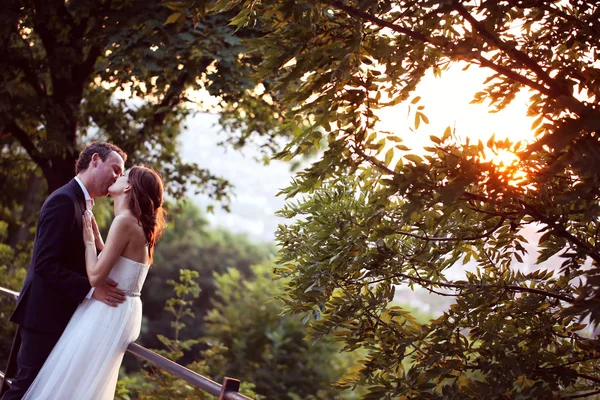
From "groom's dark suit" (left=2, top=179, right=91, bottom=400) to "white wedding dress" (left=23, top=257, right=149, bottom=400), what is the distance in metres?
0.09

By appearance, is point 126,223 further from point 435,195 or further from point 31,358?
point 435,195

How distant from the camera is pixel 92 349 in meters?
3.71

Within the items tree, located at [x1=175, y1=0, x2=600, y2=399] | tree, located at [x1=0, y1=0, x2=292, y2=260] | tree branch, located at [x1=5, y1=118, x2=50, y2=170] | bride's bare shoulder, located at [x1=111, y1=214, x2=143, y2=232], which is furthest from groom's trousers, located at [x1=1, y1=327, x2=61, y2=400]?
tree branch, located at [x1=5, y1=118, x2=50, y2=170]

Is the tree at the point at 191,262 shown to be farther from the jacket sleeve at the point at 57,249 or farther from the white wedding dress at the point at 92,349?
the jacket sleeve at the point at 57,249

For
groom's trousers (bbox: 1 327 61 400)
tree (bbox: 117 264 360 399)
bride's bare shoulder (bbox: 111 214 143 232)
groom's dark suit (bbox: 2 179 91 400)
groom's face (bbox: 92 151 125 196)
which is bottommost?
groom's trousers (bbox: 1 327 61 400)

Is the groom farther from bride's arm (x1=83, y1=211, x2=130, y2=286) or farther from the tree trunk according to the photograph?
the tree trunk

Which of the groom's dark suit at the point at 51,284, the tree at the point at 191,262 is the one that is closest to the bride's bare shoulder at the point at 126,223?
the groom's dark suit at the point at 51,284

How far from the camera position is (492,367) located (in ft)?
7.64

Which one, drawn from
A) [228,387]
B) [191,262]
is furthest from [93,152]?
[191,262]

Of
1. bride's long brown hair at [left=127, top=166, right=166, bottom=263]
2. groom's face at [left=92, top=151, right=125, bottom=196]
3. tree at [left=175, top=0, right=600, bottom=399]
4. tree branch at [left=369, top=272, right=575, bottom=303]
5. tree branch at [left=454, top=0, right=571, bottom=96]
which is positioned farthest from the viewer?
groom's face at [left=92, top=151, right=125, bottom=196]

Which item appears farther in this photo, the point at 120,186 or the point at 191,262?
the point at 191,262

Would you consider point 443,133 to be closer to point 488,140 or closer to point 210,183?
point 488,140

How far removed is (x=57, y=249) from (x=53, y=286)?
0.21 meters

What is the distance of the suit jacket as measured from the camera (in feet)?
12.2
